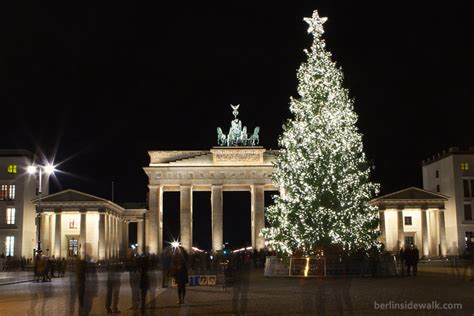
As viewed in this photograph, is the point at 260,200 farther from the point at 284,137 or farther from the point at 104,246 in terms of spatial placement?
the point at 284,137

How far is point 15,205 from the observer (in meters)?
79.1

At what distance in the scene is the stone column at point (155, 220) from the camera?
84.5 metres

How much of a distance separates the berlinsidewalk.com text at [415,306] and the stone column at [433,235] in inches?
2454

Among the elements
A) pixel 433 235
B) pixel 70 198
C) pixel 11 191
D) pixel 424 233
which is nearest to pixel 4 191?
pixel 11 191

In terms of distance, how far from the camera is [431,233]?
8338 cm

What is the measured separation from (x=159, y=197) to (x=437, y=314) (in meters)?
69.2

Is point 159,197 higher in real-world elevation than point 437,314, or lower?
higher

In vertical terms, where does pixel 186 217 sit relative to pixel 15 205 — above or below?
below

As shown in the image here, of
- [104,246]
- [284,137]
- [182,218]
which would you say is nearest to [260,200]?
[182,218]

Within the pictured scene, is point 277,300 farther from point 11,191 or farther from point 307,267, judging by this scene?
point 11,191

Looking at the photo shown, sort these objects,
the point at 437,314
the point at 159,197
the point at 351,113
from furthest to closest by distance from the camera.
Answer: the point at 159,197 < the point at 351,113 < the point at 437,314

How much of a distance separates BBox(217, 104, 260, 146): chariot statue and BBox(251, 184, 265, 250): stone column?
229 inches

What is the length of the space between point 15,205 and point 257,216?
95.9ft

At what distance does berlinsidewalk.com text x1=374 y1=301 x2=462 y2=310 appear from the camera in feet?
66.9
